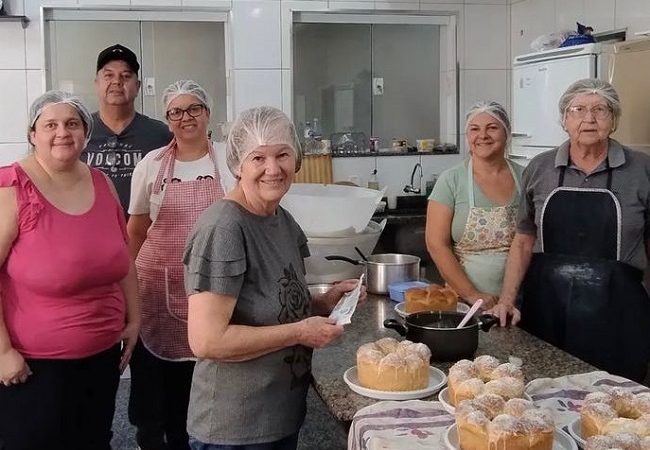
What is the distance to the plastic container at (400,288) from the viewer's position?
2.19m

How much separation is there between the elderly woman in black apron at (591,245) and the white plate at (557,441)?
739mm

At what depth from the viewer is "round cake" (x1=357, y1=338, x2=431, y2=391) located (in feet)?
4.76

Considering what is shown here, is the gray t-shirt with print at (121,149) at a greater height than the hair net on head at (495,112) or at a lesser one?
lesser

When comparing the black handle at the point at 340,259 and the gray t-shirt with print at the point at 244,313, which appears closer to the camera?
the gray t-shirt with print at the point at 244,313

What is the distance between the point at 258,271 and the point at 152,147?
1.31 metres

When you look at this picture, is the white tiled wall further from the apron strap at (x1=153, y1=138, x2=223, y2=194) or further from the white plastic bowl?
the apron strap at (x1=153, y1=138, x2=223, y2=194)

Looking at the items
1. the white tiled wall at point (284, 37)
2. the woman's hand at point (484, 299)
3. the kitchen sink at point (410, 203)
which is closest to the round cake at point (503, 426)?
the woman's hand at point (484, 299)

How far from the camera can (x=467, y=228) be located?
7.11ft

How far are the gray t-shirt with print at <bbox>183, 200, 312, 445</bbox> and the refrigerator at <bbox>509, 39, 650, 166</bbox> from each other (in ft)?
5.75

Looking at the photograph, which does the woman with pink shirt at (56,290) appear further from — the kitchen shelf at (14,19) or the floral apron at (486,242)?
the kitchen shelf at (14,19)

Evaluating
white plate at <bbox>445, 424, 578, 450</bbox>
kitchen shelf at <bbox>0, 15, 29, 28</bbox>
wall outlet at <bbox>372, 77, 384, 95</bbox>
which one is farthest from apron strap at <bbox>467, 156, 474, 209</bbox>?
kitchen shelf at <bbox>0, 15, 29, 28</bbox>

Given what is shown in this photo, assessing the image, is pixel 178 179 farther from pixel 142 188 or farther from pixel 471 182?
pixel 471 182

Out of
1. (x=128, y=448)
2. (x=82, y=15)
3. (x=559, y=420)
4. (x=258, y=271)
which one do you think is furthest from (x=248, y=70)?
(x=559, y=420)

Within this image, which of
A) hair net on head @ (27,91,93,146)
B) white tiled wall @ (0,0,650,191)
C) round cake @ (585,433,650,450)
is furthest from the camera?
white tiled wall @ (0,0,650,191)
